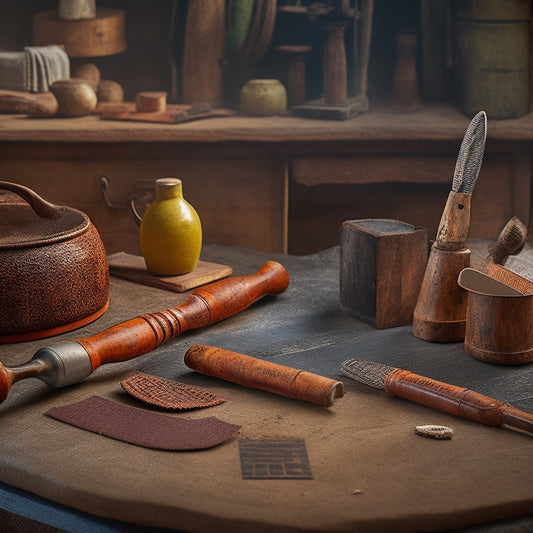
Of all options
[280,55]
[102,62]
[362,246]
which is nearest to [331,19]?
[280,55]

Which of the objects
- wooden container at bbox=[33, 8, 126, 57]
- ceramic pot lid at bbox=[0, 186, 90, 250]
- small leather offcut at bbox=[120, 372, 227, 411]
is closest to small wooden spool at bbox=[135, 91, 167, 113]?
wooden container at bbox=[33, 8, 126, 57]

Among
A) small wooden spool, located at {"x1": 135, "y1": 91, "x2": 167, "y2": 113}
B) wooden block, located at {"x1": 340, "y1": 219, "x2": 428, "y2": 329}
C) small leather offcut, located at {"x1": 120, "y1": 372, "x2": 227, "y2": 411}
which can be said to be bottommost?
small leather offcut, located at {"x1": 120, "y1": 372, "x2": 227, "y2": 411}

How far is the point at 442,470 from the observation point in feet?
3.26

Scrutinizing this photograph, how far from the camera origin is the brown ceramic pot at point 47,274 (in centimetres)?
139

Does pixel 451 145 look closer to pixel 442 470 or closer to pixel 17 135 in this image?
pixel 17 135

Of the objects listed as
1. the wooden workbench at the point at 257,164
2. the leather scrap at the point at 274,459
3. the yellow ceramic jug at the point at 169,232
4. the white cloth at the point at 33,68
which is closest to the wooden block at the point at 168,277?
the yellow ceramic jug at the point at 169,232

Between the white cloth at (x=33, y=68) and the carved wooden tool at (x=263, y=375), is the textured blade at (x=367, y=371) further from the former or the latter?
the white cloth at (x=33, y=68)

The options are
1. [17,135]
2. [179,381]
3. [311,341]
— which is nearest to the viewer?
[179,381]

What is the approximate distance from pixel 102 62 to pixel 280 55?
596 mm

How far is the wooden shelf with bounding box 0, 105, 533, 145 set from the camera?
91.1 inches

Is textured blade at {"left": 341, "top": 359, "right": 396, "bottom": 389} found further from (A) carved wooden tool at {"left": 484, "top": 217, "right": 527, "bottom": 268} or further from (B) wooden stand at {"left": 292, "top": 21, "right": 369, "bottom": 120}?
(B) wooden stand at {"left": 292, "top": 21, "right": 369, "bottom": 120}

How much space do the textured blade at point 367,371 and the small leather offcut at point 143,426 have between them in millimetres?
231

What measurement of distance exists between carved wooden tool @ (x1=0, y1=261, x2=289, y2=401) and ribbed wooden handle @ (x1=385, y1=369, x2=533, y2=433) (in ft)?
1.26

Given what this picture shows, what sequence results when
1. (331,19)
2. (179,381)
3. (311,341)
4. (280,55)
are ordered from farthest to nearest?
(280,55) → (331,19) → (311,341) → (179,381)
